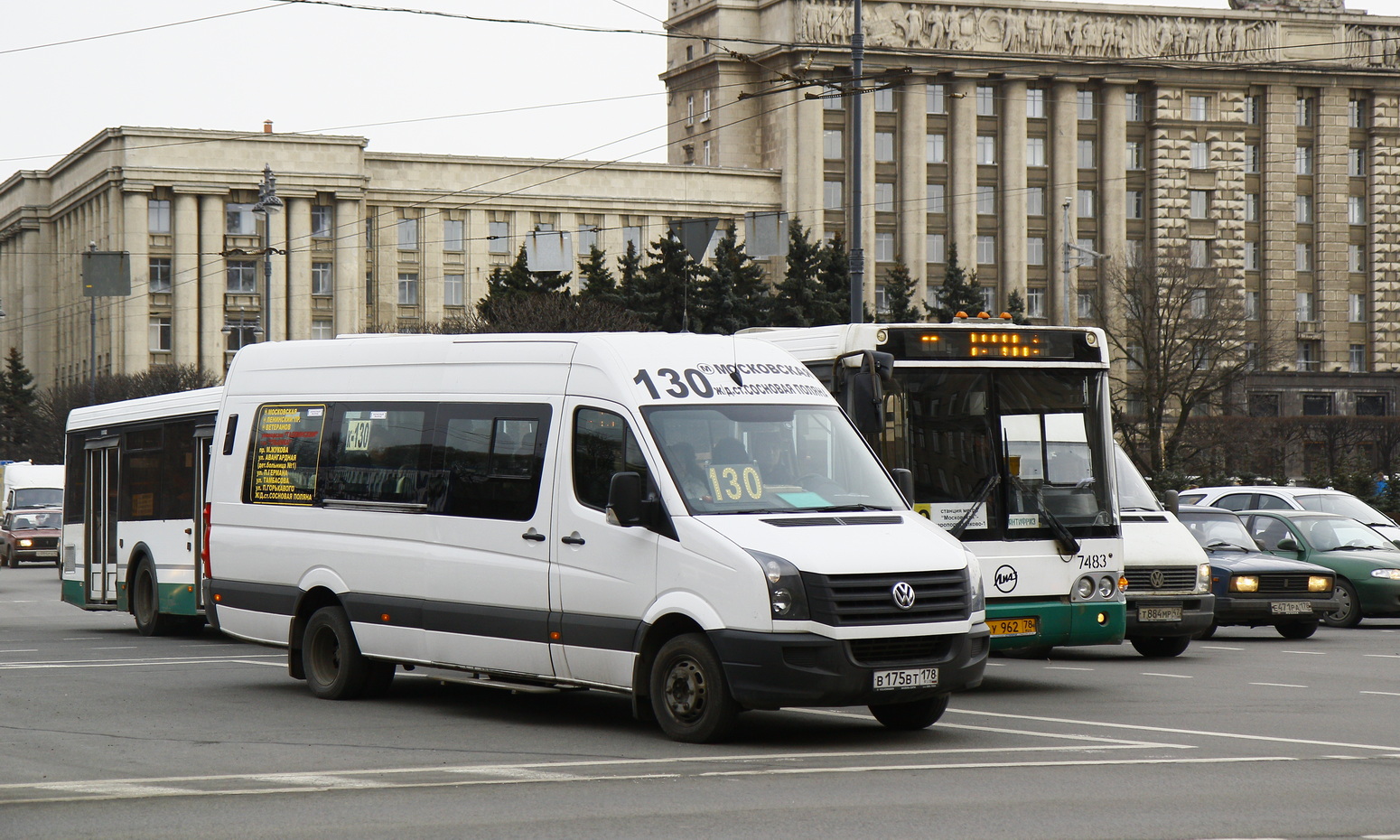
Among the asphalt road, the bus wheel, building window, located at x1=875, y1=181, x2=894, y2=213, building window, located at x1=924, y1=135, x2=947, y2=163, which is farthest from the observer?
building window, located at x1=924, y1=135, x2=947, y2=163

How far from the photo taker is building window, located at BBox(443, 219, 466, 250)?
95.3m

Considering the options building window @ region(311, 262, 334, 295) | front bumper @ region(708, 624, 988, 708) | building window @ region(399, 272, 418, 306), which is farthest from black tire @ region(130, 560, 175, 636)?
building window @ region(399, 272, 418, 306)

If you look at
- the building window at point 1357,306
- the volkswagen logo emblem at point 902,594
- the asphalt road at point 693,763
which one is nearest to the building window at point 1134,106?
the building window at point 1357,306

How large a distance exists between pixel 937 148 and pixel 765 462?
92.5 metres

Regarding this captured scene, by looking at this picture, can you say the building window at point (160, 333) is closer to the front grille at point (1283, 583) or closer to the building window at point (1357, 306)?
the building window at point (1357, 306)

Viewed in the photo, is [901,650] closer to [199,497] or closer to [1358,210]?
[199,497]

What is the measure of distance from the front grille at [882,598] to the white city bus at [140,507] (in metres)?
11.6

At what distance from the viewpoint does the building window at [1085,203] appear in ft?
343

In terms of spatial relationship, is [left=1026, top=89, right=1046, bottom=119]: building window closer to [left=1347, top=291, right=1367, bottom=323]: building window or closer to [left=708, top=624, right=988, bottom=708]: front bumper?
[left=1347, top=291, right=1367, bottom=323]: building window

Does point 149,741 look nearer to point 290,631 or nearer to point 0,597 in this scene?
point 290,631

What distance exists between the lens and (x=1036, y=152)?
4099 inches

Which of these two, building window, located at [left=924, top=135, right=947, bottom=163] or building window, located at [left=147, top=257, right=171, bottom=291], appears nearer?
building window, located at [left=147, top=257, right=171, bottom=291]

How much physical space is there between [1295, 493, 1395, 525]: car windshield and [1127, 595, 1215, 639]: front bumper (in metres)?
10.6

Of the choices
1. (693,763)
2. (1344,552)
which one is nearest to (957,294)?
(1344,552)
